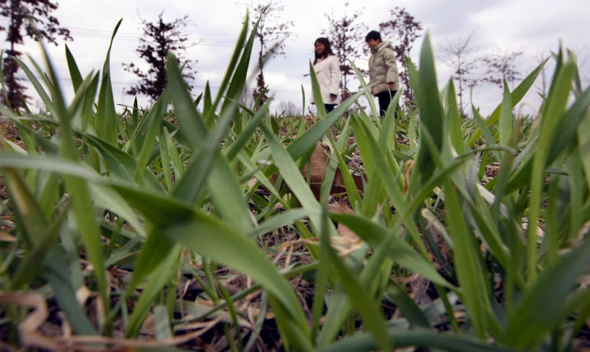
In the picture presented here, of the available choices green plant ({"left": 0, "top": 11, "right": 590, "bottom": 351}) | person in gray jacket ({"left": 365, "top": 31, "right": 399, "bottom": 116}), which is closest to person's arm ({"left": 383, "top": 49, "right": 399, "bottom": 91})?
person in gray jacket ({"left": 365, "top": 31, "right": 399, "bottom": 116})

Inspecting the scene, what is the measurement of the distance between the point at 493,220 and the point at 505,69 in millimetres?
23020

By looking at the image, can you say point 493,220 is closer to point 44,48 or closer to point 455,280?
point 455,280

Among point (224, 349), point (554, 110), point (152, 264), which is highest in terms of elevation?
point (554, 110)

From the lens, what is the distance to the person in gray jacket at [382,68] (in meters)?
5.47

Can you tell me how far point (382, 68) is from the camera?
19.0 feet

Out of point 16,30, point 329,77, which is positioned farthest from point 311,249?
point 16,30

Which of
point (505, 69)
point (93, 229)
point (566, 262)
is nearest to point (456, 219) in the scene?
point (566, 262)

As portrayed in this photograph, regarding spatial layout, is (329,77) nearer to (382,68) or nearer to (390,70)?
(382,68)

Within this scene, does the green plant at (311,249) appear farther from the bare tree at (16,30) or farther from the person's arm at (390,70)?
the bare tree at (16,30)

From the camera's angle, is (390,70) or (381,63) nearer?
(390,70)

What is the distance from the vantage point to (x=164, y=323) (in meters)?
0.32

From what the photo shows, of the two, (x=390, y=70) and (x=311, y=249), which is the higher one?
(x=390, y=70)

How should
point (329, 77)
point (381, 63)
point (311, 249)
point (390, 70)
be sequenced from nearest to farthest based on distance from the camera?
point (311, 249) → point (390, 70) → point (381, 63) → point (329, 77)

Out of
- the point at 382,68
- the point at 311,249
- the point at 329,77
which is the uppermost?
the point at 382,68
